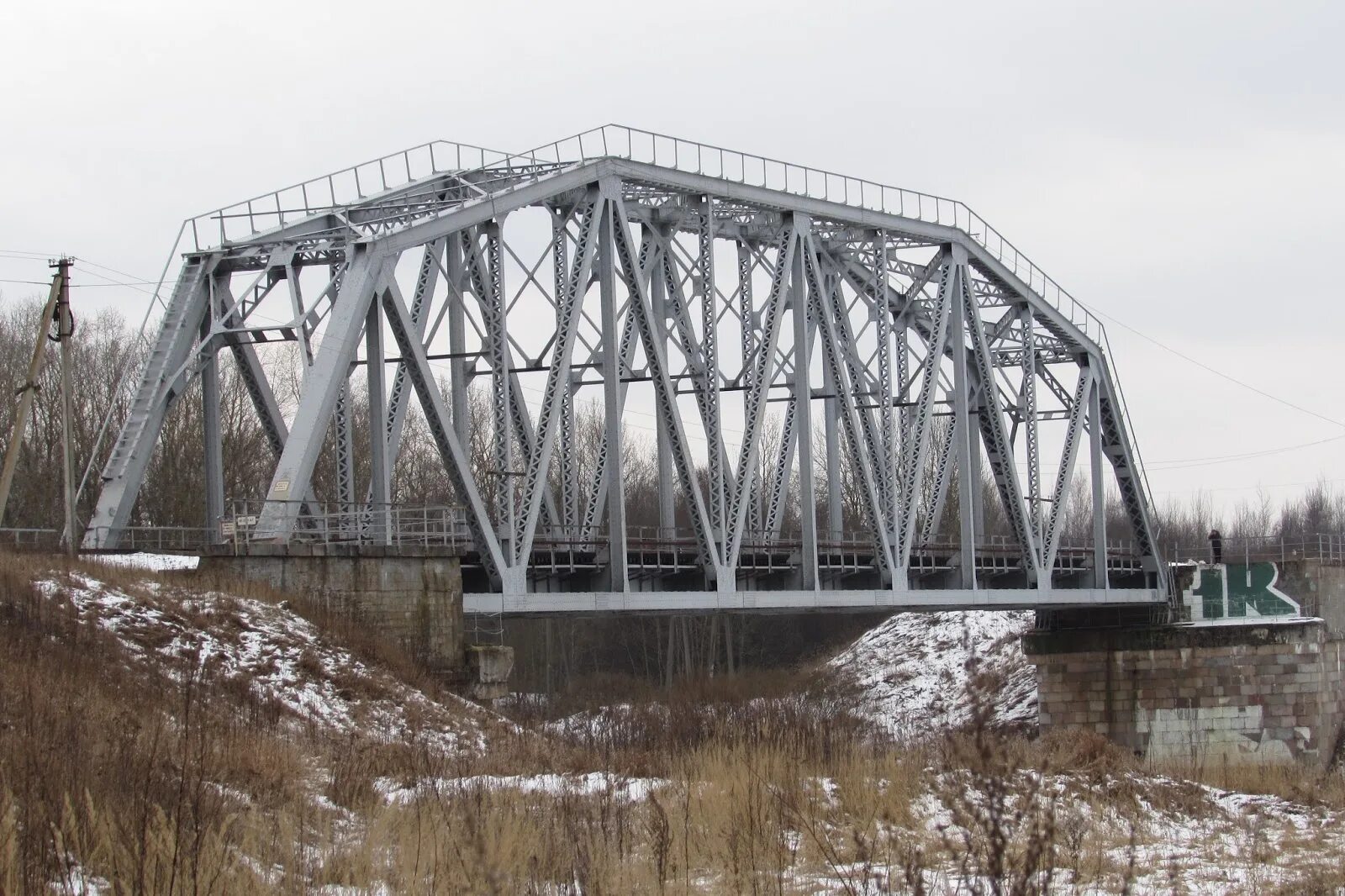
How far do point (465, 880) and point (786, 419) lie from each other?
3567 cm

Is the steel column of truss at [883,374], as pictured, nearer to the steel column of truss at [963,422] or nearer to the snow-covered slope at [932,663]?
the steel column of truss at [963,422]

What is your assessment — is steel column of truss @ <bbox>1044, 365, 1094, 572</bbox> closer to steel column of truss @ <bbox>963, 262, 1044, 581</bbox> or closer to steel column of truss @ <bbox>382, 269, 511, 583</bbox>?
steel column of truss @ <bbox>963, 262, 1044, 581</bbox>

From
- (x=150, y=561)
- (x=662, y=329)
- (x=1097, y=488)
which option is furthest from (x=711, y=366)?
(x=1097, y=488)

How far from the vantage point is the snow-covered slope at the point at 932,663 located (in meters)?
62.0

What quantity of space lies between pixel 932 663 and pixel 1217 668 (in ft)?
57.1

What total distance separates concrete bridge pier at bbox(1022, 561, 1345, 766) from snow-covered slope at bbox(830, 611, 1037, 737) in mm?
3421

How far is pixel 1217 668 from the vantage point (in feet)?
175

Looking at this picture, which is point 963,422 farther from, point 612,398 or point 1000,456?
point 612,398

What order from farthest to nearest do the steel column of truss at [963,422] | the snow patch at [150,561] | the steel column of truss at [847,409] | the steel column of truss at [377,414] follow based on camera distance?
the steel column of truss at [963,422]
the steel column of truss at [847,409]
the steel column of truss at [377,414]
the snow patch at [150,561]

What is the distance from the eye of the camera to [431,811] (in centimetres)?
1265

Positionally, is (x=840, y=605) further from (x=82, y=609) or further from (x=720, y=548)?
(x=82, y=609)

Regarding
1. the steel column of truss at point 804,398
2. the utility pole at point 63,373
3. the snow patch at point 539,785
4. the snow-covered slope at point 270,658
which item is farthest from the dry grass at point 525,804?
the steel column of truss at point 804,398

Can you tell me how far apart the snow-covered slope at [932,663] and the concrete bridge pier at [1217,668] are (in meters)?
3.42

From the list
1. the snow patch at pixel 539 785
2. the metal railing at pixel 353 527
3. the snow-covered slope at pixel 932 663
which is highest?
the metal railing at pixel 353 527
